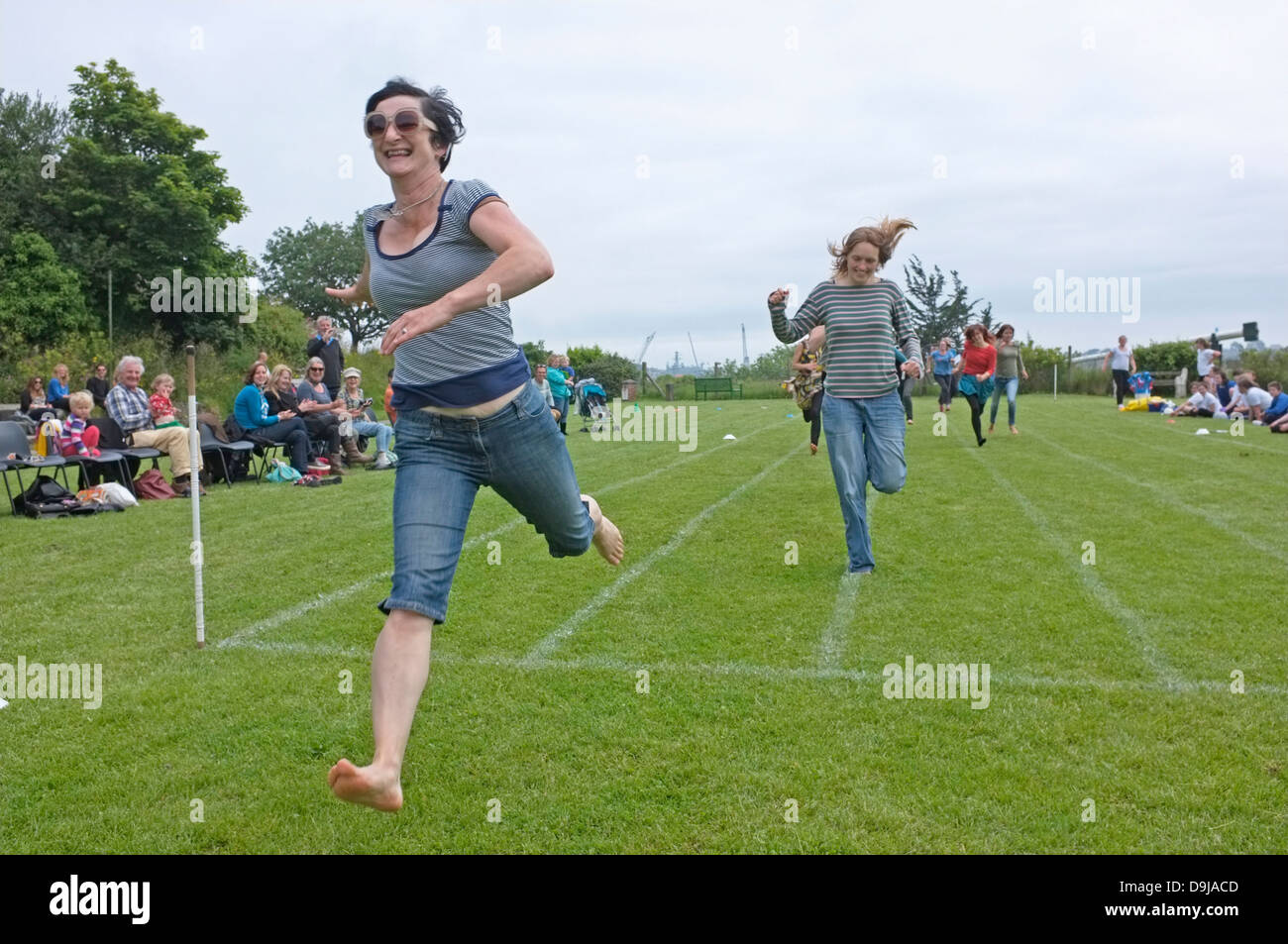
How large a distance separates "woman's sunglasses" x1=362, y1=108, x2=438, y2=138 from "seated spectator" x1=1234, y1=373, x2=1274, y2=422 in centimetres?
2264

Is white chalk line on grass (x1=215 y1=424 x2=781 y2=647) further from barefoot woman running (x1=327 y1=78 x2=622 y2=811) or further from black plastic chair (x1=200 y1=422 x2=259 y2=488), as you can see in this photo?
black plastic chair (x1=200 y1=422 x2=259 y2=488)

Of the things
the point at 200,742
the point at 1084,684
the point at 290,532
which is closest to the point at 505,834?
the point at 200,742

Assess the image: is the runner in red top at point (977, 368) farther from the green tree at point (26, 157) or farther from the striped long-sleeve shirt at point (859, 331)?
the green tree at point (26, 157)

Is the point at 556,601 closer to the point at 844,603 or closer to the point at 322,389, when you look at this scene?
the point at 844,603

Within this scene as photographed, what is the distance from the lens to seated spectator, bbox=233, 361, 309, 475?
1395 cm

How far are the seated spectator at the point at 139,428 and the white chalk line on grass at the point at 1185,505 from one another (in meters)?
11.0

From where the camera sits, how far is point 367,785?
2.75 meters

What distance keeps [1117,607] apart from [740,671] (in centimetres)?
260

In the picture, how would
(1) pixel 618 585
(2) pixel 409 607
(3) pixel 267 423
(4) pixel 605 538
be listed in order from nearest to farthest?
(2) pixel 409 607
(4) pixel 605 538
(1) pixel 618 585
(3) pixel 267 423

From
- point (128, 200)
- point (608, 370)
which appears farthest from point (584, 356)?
point (128, 200)

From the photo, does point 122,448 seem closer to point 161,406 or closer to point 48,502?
point 161,406

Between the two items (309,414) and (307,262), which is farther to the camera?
(307,262)
